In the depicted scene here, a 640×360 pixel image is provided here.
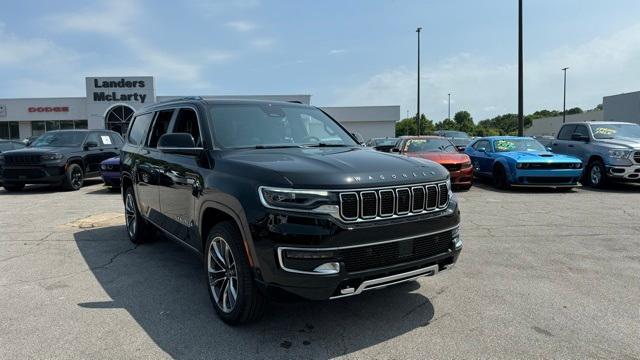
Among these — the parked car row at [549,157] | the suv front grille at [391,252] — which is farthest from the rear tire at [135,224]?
the parked car row at [549,157]

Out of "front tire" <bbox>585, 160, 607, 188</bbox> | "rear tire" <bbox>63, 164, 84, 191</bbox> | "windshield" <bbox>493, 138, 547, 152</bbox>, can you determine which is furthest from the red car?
"rear tire" <bbox>63, 164, 84, 191</bbox>

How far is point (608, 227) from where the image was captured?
7.54m

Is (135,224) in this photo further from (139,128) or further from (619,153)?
(619,153)

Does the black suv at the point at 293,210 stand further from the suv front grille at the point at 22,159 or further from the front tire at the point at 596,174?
the front tire at the point at 596,174

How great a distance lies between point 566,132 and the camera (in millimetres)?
14648

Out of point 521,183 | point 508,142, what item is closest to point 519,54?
point 508,142

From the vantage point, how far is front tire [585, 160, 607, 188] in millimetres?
12688

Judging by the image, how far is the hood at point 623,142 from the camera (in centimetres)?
1232

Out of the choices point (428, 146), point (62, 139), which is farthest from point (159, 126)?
point (62, 139)

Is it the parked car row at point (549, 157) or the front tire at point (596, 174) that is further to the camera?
the front tire at point (596, 174)

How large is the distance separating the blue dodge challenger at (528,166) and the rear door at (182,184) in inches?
376

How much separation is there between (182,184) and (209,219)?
2.11ft

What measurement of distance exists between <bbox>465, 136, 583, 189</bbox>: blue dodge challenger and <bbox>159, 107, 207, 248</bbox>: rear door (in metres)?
9.54

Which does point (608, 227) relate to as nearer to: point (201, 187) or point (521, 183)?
point (521, 183)
